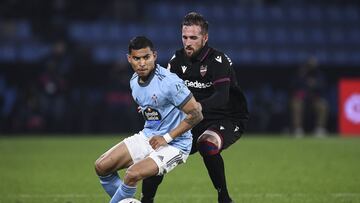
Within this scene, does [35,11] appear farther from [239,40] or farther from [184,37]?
[184,37]

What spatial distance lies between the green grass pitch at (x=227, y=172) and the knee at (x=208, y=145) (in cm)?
99

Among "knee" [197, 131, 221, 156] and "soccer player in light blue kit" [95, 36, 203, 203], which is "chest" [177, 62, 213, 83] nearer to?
"knee" [197, 131, 221, 156]

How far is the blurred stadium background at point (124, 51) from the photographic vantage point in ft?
62.0

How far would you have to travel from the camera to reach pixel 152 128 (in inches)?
274

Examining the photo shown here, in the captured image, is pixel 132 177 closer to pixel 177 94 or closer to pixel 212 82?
pixel 177 94

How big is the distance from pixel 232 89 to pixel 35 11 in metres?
14.3

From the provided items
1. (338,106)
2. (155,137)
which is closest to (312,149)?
(338,106)

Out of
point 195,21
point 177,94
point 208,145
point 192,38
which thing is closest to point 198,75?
point 192,38

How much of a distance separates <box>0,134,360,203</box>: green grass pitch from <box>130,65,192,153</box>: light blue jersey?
5.01 ft

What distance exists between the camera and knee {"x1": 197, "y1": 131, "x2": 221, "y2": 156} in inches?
291

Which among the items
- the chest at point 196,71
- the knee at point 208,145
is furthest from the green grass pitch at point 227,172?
the chest at point 196,71

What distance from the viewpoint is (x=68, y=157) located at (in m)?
13.5

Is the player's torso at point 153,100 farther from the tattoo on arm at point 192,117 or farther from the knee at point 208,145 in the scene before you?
the knee at point 208,145

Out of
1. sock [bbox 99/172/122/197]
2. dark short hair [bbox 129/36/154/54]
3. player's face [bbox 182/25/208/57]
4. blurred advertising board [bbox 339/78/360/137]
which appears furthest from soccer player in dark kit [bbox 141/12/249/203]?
blurred advertising board [bbox 339/78/360/137]
